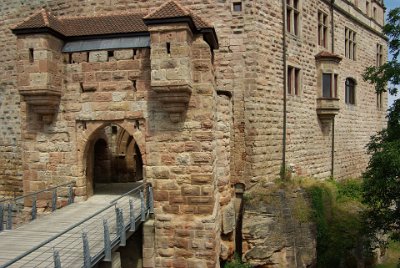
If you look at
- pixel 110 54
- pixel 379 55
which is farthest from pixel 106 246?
pixel 379 55

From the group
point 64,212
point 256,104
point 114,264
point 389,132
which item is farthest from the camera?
point 256,104

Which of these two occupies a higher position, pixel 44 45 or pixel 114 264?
pixel 44 45

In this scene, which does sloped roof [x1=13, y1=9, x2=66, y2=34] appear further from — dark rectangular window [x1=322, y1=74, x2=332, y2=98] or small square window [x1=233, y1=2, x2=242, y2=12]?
dark rectangular window [x1=322, y1=74, x2=332, y2=98]

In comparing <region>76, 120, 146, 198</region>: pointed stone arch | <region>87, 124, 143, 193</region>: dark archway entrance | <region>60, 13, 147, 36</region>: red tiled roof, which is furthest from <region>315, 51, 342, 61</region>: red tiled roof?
<region>76, 120, 146, 198</region>: pointed stone arch

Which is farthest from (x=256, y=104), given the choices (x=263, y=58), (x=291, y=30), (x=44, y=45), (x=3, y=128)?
(x=3, y=128)

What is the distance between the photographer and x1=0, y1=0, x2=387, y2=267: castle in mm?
9609

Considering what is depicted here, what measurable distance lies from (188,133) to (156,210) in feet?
6.87

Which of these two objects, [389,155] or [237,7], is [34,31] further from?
[389,155]

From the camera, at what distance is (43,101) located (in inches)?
394

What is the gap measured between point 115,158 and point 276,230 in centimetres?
731

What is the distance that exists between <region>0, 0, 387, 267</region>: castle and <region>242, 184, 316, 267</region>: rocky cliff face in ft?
2.27

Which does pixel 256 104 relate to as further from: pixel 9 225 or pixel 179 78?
pixel 9 225

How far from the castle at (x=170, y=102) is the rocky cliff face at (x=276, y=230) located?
2.27 ft

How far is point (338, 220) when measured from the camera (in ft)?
47.1
